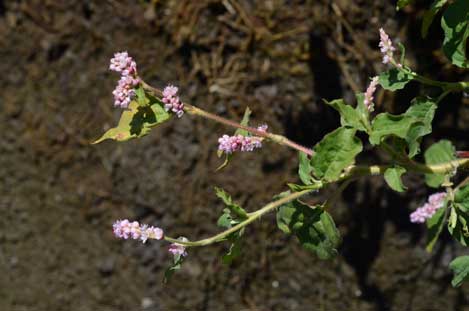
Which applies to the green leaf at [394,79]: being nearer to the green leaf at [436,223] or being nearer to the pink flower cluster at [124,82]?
the green leaf at [436,223]

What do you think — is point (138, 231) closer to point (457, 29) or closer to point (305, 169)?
point (305, 169)

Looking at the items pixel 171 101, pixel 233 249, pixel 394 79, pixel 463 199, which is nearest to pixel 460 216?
pixel 463 199

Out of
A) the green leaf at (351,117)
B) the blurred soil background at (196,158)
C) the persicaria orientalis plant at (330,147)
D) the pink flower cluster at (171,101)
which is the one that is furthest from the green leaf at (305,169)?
the blurred soil background at (196,158)

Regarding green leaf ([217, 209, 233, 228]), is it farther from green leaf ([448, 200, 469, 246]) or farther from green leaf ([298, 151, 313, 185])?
green leaf ([448, 200, 469, 246])

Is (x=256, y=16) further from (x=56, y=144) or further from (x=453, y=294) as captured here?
(x=453, y=294)

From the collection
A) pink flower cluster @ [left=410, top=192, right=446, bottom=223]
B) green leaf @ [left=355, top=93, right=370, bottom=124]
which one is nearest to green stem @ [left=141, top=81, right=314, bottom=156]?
green leaf @ [left=355, top=93, right=370, bottom=124]

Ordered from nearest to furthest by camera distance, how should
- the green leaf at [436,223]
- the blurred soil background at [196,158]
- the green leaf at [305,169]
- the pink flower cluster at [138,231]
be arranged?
the pink flower cluster at [138,231] → the green leaf at [305,169] → the green leaf at [436,223] → the blurred soil background at [196,158]
